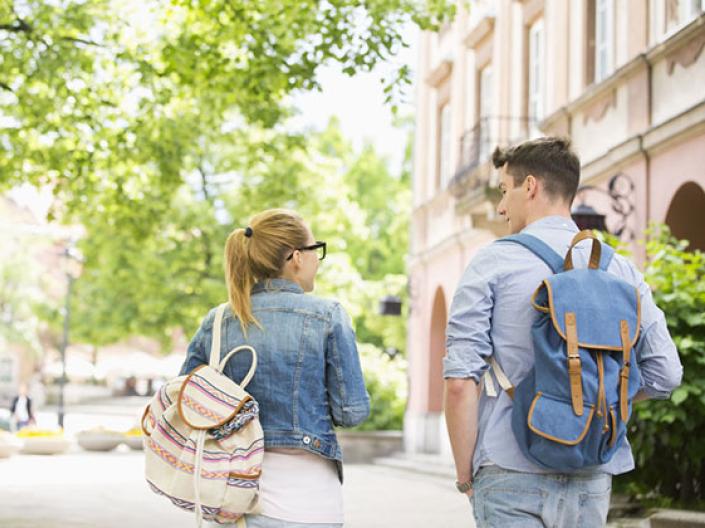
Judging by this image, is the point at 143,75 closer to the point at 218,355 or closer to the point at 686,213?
the point at 686,213

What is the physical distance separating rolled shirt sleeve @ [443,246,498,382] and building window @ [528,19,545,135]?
1675cm

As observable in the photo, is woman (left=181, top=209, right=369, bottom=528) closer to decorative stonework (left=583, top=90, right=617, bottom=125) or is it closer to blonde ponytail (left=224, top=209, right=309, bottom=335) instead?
blonde ponytail (left=224, top=209, right=309, bottom=335)

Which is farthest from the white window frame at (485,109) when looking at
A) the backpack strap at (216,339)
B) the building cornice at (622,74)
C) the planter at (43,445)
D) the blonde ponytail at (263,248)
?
the backpack strap at (216,339)

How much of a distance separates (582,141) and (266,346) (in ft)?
45.8

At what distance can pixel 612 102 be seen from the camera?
16.1 metres

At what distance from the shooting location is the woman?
3.88 meters

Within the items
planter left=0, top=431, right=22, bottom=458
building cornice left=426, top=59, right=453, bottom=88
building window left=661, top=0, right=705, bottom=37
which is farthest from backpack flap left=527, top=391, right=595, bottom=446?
building cornice left=426, top=59, right=453, bottom=88

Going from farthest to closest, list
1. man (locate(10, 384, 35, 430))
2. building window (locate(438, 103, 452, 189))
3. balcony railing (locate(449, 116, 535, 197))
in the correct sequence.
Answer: man (locate(10, 384, 35, 430)) < building window (locate(438, 103, 452, 189)) < balcony railing (locate(449, 116, 535, 197))

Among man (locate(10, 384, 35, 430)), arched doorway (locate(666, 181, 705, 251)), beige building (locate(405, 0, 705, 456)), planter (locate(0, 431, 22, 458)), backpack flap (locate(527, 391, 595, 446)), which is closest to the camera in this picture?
backpack flap (locate(527, 391, 595, 446))

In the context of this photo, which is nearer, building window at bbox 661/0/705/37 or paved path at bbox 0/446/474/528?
paved path at bbox 0/446/474/528

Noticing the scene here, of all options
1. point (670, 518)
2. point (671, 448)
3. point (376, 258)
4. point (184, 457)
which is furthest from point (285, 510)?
point (376, 258)

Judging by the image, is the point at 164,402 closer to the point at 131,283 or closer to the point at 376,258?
the point at 131,283

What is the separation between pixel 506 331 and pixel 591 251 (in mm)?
333

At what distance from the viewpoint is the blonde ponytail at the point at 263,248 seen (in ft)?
13.5
